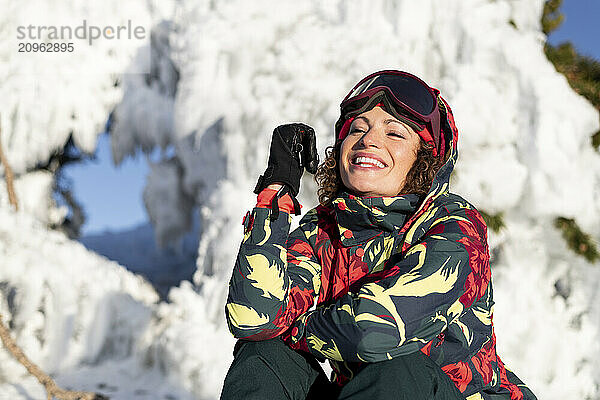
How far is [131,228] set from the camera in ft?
31.0

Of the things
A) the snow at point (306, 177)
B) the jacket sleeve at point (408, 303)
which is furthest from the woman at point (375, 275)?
the snow at point (306, 177)

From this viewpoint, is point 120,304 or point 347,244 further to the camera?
point 120,304

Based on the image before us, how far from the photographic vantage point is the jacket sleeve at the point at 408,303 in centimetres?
98

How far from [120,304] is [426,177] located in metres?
3.07

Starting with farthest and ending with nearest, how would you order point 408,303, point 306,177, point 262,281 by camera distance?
1. point 306,177
2. point 262,281
3. point 408,303

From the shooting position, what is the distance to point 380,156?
4.05ft

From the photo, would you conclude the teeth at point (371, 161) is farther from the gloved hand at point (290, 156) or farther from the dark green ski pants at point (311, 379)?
the dark green ski pants at point (311, 379)

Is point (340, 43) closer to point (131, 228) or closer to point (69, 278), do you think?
point (69, 278)

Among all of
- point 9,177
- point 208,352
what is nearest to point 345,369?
point 208,352

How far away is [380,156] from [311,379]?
1.83ft

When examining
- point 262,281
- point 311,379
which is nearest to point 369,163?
point 262,281

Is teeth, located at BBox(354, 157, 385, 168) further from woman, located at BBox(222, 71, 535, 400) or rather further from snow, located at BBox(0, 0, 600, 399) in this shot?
snow, located at BBox(0, 0, 600, 399)

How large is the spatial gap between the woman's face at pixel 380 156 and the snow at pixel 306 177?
201 centimetres

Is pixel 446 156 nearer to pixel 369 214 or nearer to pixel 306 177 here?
pixel 369 214
